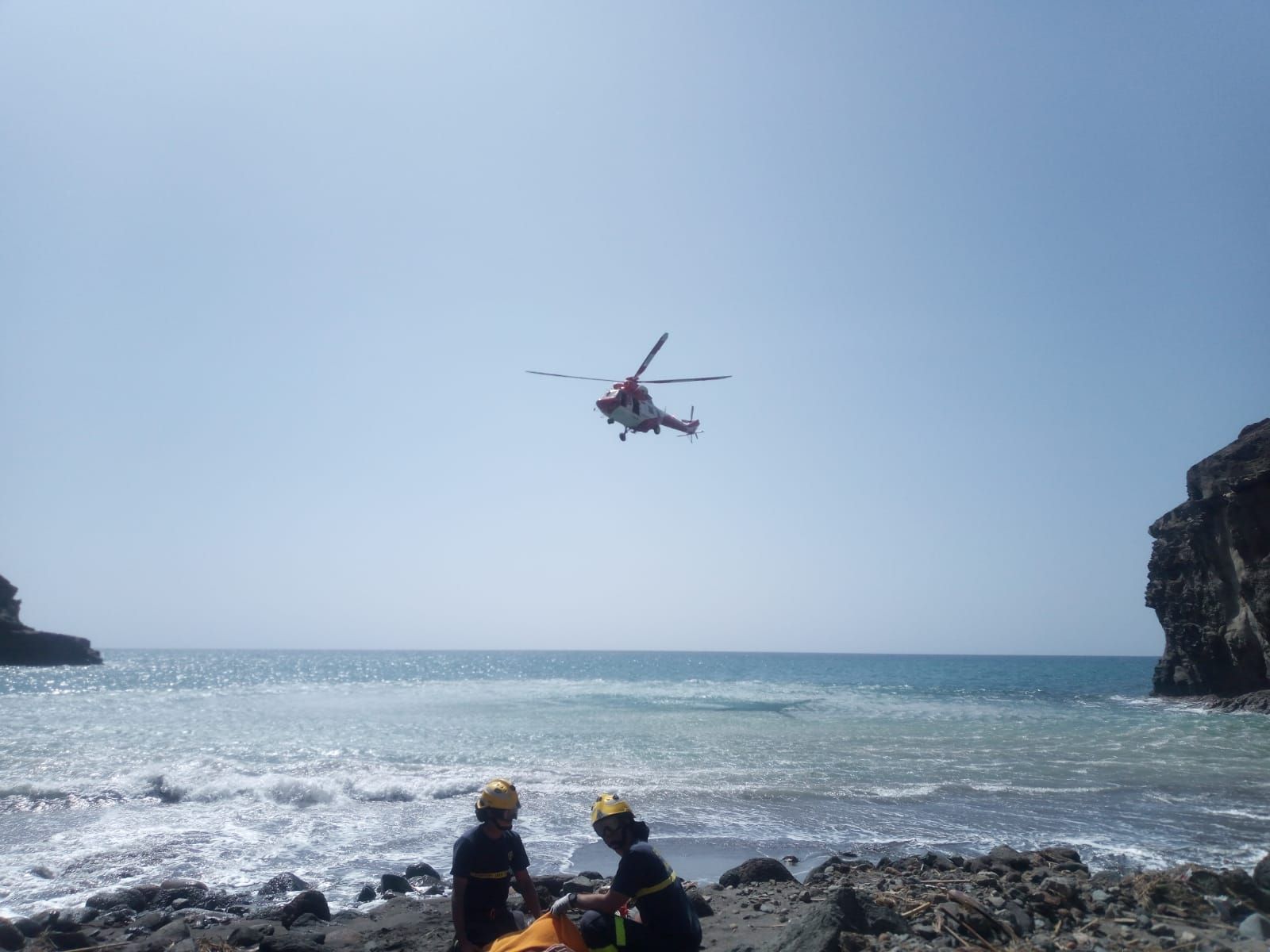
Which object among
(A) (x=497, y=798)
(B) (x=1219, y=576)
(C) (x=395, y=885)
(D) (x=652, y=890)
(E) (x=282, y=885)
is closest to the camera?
(D) (x=652, y=890)

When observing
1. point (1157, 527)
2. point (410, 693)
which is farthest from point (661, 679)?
point (1157, 527)

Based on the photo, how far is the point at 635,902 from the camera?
16.2ft

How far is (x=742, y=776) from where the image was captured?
16516mm

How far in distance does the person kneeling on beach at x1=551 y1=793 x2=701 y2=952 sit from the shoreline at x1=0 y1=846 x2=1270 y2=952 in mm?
1705

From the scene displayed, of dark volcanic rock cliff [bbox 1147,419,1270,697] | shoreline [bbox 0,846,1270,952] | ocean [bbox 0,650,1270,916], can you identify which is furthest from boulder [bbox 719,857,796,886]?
dark volcanic rock cliff [bbox 1147,419,1270,697]

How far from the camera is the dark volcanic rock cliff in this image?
33.3m

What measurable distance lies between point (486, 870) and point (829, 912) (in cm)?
279

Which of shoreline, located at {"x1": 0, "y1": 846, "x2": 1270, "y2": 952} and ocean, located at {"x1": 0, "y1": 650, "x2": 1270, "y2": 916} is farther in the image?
ocean, located at {"x1": 0, "y1": 650, "x2": 1270, "y2": 916}

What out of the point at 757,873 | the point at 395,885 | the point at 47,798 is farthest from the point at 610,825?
the point at 47,798

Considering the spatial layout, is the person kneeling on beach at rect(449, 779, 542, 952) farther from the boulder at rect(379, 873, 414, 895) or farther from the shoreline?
the boulder at rect(379, 873, 414, 895)

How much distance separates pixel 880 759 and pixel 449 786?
9957mm

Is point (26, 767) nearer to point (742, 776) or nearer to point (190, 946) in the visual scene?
point (190, 946)

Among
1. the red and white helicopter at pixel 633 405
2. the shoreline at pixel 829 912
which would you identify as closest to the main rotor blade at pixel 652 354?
the red and white helicopter at pixel 633 405

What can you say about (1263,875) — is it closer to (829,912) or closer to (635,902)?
(829,912)
